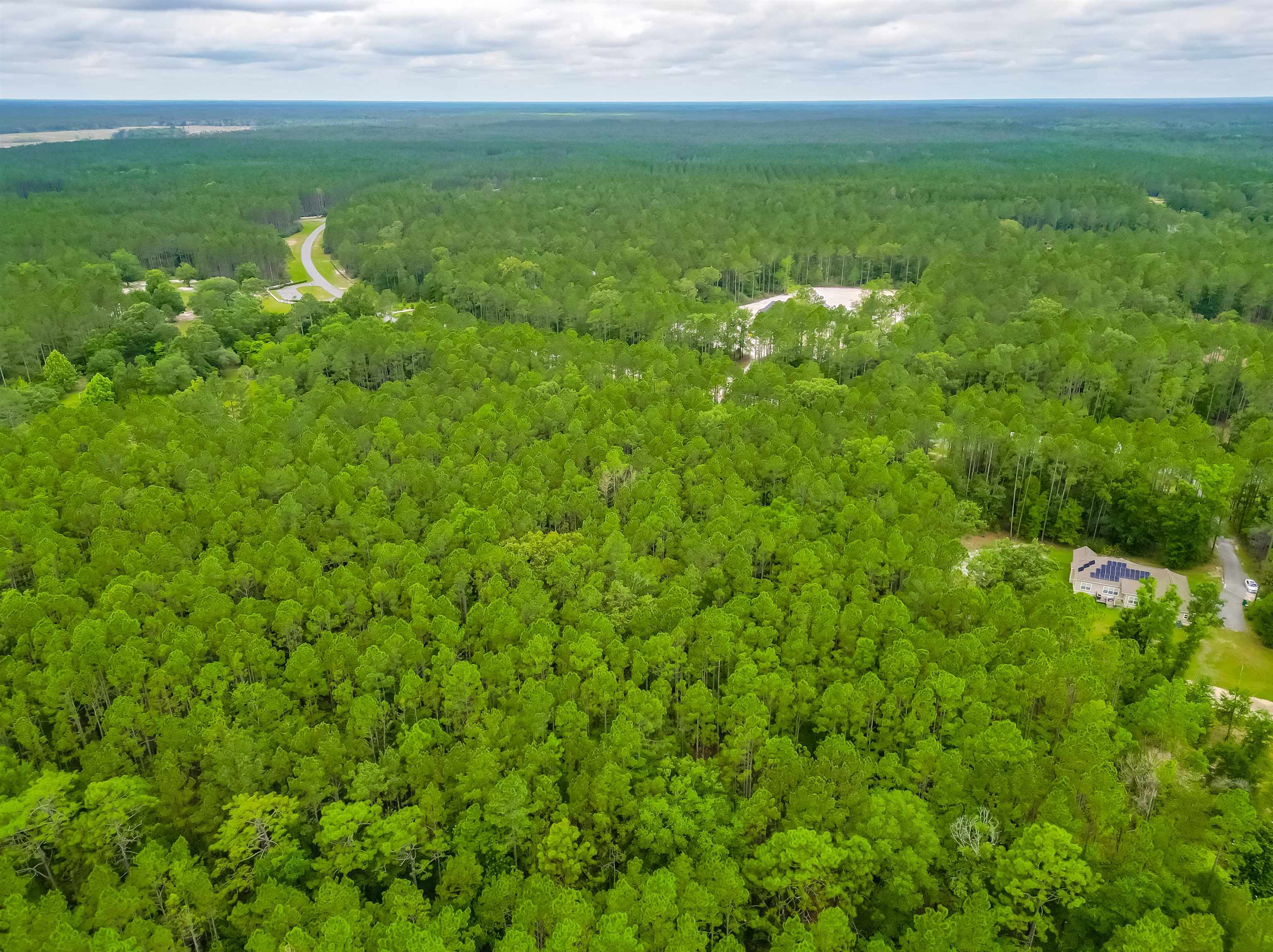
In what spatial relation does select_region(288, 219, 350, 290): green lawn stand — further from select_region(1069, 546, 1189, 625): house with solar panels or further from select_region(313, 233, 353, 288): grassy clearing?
select_region(1069, 546, 1189, 625): house with solar panels

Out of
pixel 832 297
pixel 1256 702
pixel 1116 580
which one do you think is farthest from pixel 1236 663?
pixel 832 297

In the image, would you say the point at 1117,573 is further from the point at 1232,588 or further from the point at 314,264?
the point at 314,264

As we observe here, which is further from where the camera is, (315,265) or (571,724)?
(315,265)

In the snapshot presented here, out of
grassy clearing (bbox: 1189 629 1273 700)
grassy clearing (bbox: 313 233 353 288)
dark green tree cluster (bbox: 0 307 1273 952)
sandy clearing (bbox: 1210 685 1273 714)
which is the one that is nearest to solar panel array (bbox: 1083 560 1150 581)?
grassy clearing (bbox: 1189 629 1273 700)

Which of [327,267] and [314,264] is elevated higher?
[314,264]

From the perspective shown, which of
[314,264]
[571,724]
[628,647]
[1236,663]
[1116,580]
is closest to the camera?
[571,724]

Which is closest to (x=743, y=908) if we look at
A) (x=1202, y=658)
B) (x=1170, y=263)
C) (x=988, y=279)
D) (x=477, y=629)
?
(x=477, y=629)

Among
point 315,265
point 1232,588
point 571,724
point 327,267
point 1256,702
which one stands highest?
point 315,265

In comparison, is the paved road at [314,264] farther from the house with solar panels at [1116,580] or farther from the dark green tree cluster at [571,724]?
the house with solar panels at [1116,580]
